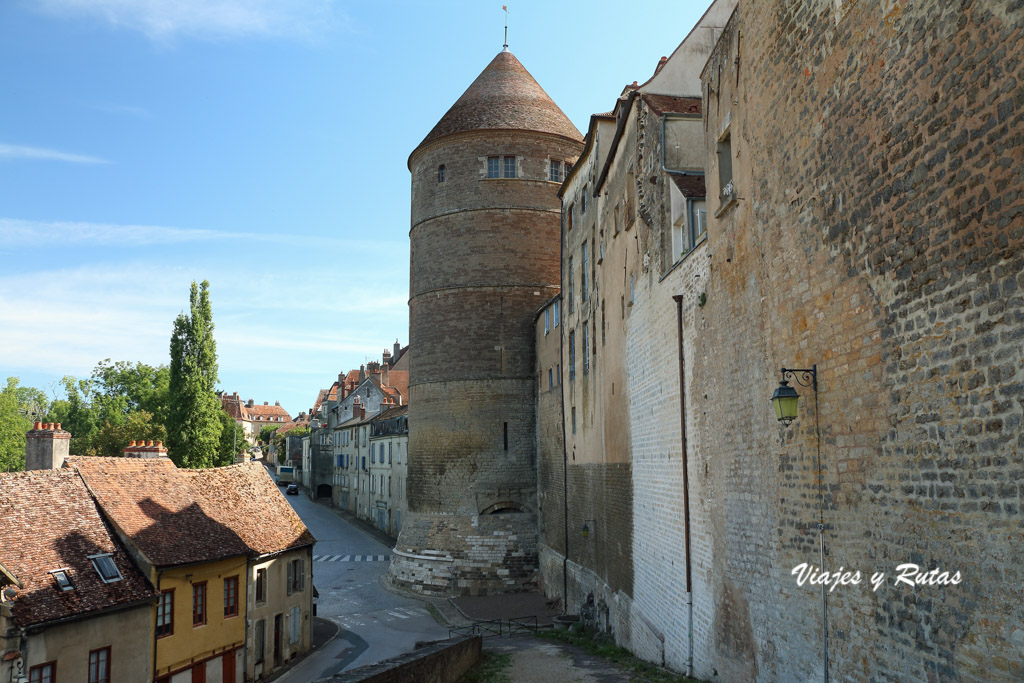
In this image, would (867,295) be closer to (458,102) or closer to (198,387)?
(458,102)

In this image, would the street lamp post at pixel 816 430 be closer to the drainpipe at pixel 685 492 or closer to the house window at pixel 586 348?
the drainpipe at pixel 685 492

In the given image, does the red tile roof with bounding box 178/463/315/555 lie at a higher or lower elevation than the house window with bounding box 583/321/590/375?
lower

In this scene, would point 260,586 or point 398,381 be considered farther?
point 398,381

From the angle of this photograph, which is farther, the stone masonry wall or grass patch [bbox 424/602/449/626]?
grass patch [bbox 424/602/449/626]

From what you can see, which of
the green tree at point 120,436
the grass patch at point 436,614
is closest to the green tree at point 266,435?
the green tree at point 120,436

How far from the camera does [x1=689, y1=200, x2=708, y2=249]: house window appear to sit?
12.5 m

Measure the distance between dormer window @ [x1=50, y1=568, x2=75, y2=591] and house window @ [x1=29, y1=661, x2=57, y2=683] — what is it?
1.39 meters

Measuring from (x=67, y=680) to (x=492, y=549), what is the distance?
47.8 feet

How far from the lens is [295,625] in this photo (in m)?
21.3

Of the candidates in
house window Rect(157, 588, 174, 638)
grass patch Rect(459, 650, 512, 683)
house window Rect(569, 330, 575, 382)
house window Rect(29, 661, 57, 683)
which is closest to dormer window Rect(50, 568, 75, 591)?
house window Rect(29, 661, 57, 683)

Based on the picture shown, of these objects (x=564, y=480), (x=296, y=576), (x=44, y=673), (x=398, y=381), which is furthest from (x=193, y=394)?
(x=44, y=673)

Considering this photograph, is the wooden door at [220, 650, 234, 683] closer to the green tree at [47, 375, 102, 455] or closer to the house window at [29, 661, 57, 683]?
the house window at [29, 661, 57, 683]

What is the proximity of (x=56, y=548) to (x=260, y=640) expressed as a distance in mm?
5883

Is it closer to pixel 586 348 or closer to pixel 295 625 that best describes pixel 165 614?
pixel 295 625
